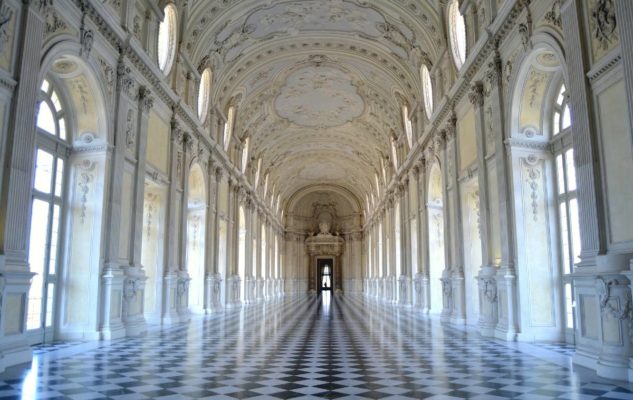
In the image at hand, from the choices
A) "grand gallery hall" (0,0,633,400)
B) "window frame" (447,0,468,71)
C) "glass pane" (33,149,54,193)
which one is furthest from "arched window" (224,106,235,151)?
"glass pane" (33,149,54,193)

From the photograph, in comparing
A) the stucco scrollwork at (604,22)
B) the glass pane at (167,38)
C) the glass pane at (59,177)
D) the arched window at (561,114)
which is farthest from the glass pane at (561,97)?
the glass pane at (167,38)

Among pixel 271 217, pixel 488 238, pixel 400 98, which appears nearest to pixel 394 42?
pixel 400 98

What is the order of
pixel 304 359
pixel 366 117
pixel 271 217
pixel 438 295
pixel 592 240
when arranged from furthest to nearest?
pixel 271 217 < pixel 366 117 < pixel 438 295 < pixel 304 359 < pixel 592 240

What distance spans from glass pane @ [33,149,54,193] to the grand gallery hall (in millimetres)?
39

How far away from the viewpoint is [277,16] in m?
19.8

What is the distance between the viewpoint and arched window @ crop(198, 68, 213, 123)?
20156 mm

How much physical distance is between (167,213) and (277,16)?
903 centimetres

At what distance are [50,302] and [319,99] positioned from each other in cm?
2087

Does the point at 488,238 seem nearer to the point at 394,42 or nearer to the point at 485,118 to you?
the point at 485,118

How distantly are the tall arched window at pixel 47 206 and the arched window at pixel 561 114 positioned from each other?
10466 millimetres

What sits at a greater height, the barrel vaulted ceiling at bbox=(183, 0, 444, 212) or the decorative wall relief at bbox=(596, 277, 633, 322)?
the barrel vaulted ceiling at bbox=(183, 0, 444, 212)

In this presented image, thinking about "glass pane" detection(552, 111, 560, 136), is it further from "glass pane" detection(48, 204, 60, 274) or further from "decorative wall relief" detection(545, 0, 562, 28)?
"glass pane" detection(48, 204, 60, 274)

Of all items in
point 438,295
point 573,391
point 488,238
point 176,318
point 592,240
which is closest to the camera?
point 573,391

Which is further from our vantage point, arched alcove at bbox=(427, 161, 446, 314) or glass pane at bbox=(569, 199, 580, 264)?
arched alcove at bbox=(427, 161, 446, 314)
